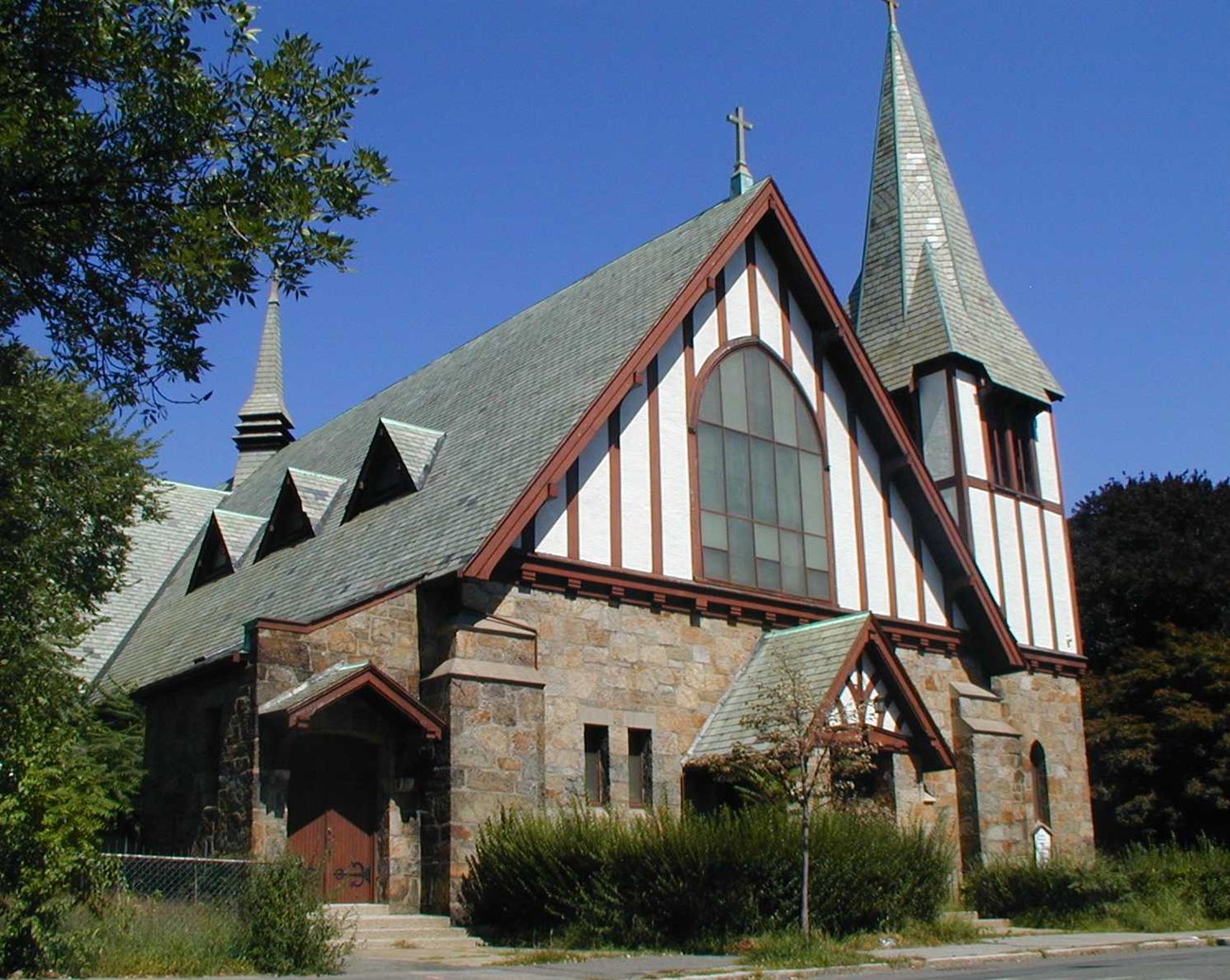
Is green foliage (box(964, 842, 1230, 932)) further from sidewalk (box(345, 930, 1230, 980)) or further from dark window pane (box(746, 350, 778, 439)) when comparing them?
dark window pane (box(746, 350, 778, 439))

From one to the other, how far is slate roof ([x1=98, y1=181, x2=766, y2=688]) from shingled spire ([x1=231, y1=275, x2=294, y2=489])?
12.6m

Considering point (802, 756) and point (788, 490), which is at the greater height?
point (788, 490)

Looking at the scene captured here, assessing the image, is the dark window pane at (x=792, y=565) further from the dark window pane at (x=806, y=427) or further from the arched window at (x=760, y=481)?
the dark window pane at (x=806, y=427)

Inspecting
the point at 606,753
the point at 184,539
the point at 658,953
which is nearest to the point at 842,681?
the point at 606,753

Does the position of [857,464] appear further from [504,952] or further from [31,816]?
[31,816]

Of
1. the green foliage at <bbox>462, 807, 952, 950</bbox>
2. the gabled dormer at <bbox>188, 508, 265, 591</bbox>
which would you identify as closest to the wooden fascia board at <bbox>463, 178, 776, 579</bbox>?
the green foliage at <bbox>462, 807, 952, 950</bbox>

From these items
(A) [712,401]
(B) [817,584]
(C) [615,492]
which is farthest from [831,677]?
(A) [712,401]

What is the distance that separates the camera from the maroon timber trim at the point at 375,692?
16875 millimetres

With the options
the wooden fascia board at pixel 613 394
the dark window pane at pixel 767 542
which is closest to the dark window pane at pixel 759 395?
the dark window pane at pixel 767 542

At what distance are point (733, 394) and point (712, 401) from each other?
470mm

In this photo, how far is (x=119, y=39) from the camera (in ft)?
39.5

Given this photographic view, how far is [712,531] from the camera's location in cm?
2195

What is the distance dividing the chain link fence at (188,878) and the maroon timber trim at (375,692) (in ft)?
7.40

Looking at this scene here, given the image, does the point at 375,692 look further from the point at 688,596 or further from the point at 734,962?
the point at 734,962
